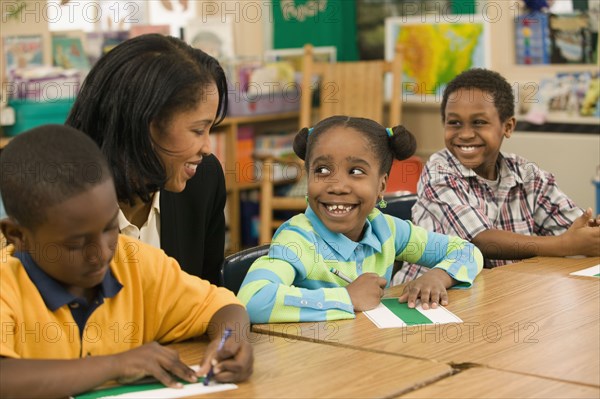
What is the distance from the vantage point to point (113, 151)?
187cm

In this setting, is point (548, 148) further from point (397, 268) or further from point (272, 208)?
point (397, 268)

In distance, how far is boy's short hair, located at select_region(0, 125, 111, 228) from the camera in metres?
1.34

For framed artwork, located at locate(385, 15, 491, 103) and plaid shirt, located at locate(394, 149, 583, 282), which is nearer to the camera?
plaid shirt, located at locate(394, 149, 583, 282)

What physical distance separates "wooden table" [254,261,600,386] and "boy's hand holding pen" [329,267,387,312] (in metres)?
0.04

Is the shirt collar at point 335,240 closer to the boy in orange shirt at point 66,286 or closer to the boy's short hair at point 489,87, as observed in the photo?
the boy in orange shirt at point 66,286

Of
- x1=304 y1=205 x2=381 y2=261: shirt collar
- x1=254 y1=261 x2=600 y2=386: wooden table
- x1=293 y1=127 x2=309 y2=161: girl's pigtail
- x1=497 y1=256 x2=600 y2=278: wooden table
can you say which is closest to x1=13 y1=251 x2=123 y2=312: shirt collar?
x1=254 y1=261 x2=600 y2=386: wooden table

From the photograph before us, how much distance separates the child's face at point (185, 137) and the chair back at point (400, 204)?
0.85 meters

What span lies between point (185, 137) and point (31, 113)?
2.34 metres

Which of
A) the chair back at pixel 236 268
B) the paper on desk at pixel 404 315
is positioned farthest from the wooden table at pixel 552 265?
the chair back at pixel 236 268

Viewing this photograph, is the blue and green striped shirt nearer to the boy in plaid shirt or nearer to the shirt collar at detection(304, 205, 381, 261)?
the shirt collar at detection(304, 205, 381, 261)

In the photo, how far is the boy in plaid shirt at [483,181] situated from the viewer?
263cm

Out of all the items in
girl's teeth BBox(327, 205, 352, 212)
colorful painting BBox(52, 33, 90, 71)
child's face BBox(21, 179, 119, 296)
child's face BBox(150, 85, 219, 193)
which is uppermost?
colorful painting BBox(52, 33, 90, 71)

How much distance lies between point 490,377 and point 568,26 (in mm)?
3383

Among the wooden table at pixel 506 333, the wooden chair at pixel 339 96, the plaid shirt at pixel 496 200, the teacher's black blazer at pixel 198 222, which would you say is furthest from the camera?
the wooden chair at pixel 339 96
